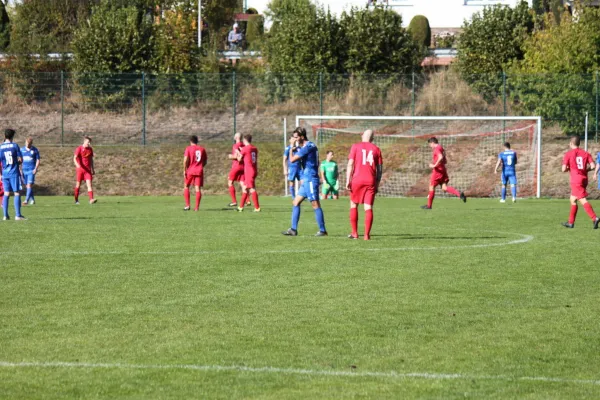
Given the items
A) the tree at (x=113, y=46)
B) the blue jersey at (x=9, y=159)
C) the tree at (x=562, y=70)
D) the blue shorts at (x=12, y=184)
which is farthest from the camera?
A: the tree at (x=113, y=46)

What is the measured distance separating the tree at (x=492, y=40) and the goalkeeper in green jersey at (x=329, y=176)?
1449 centimetres

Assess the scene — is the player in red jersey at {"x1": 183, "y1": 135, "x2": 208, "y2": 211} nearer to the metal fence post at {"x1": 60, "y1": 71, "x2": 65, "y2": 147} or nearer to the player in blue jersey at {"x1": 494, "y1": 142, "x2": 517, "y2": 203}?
the player in blue jersey at {"x1": 494, "y1": 142, "x2": 517, "y2": 203}

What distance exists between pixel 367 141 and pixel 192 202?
15295 millimetres

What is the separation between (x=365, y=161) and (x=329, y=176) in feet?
54.2

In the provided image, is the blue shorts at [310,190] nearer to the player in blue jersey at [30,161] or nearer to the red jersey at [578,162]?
the red jersey at [578,162]

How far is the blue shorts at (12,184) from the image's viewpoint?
20469 millimetres

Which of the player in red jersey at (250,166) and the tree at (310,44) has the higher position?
the tree at (310,44)

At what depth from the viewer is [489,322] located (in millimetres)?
8805

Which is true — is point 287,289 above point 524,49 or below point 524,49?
below

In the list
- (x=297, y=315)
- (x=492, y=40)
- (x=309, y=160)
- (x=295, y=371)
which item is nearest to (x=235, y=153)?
(x=309, y=160)

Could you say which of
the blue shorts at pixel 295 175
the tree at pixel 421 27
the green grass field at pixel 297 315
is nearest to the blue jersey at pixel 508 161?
the blue shorts at pixel 295 175

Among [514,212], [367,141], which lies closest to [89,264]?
[367,141]

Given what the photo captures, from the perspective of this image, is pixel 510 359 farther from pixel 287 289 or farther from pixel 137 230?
pixel 137 230

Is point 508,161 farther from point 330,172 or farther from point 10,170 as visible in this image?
point 10,170
